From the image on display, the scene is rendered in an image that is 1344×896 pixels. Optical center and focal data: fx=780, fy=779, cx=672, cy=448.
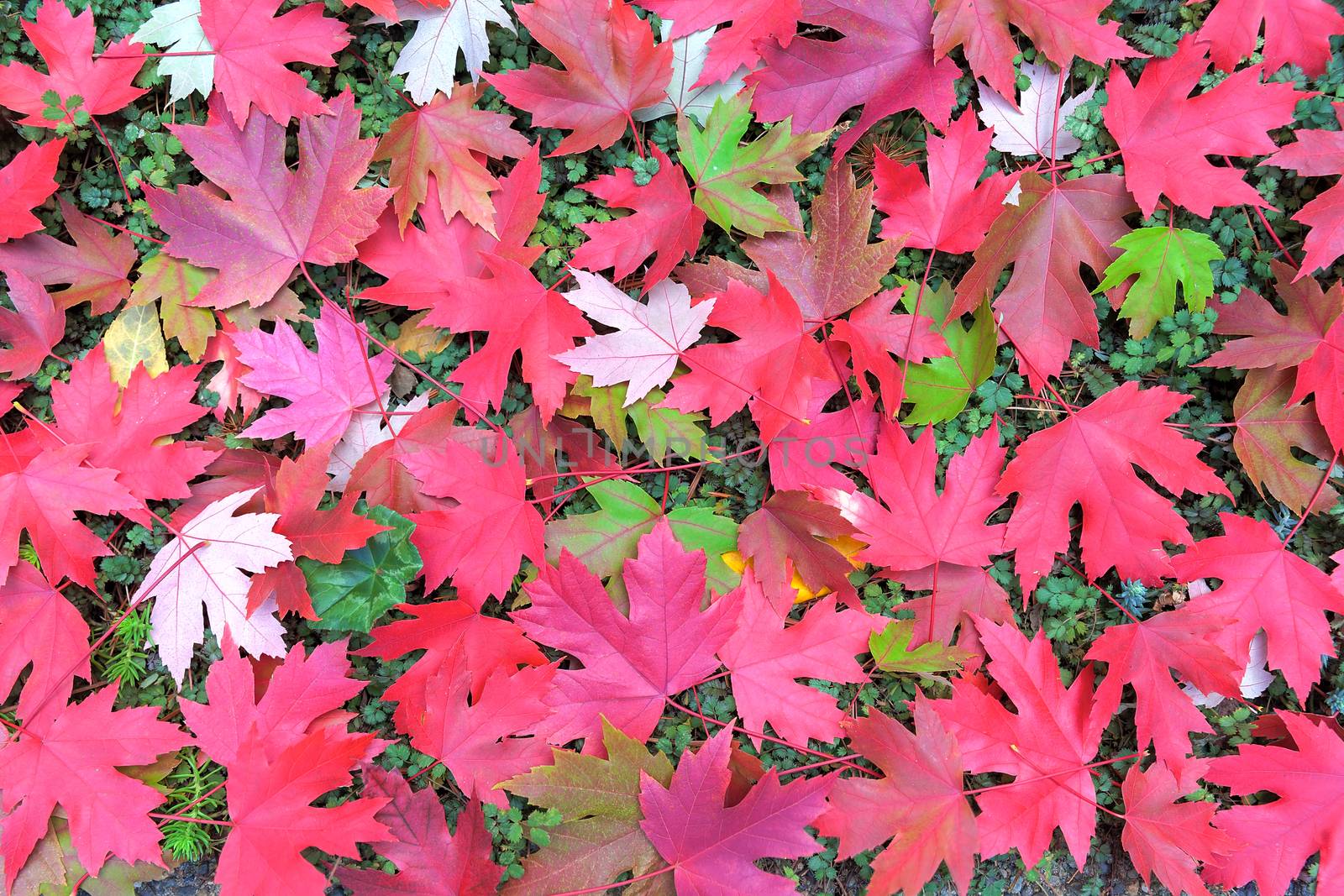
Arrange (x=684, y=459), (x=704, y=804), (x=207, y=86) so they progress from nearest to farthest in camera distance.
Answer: (x=704, y=804)
(x=207, y=86)
(x=684, y=459)

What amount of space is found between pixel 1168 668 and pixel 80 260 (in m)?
2.30

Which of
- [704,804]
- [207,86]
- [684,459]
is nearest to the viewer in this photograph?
[704,804]

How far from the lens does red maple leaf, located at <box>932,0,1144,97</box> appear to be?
4.75 feet

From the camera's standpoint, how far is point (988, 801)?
1501 mm

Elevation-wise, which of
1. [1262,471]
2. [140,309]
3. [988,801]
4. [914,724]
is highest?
[140,309]

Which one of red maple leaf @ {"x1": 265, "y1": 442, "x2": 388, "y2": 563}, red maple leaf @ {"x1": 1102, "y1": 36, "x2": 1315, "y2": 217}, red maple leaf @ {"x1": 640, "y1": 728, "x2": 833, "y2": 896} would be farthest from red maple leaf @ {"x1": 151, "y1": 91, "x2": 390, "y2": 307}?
red maple leaf @ {"x1": 1102, "y1": 36, "x2": 1315, "y2": 217}

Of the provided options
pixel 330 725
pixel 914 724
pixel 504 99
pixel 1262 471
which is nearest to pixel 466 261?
pixel 504 99

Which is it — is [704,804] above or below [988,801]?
above

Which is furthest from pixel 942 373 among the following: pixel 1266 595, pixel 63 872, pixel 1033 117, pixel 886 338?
pixel 63 872

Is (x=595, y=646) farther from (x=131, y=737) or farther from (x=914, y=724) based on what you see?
(x=131, y=737)

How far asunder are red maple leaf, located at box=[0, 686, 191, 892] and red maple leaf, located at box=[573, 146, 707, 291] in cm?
120

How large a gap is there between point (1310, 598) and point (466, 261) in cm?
180

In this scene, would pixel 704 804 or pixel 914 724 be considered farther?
pixel 914 724

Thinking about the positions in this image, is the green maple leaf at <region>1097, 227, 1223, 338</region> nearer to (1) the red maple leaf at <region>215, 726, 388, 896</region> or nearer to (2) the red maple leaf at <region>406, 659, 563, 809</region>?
(2) the red maple leaf at <region>406, 659, 563, 809</region>
